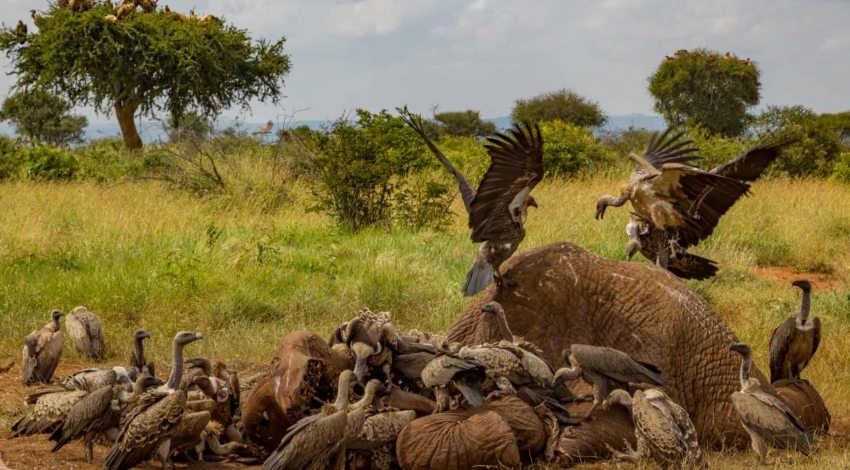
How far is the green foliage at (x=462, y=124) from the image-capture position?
40.8m

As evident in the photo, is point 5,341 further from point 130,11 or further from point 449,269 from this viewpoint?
point 130,11

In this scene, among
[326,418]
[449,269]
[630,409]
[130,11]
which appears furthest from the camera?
[130,11]

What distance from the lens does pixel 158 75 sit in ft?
97.8

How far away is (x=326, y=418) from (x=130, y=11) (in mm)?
27329

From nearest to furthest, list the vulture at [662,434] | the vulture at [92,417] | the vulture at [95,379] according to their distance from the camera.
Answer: the vulture at [662,434] < the vulture at [92,417] < the vulture at [95,379]

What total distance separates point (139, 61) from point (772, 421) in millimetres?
26327

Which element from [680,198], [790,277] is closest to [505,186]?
[680,198]

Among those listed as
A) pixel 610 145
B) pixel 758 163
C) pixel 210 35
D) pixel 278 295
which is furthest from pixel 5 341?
pixel 210 35

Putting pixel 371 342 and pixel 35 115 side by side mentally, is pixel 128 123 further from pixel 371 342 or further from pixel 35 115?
pixel 371 342

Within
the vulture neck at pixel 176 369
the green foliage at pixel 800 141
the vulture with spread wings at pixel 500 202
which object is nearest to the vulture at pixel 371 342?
the vulture neck at pixel 176 369

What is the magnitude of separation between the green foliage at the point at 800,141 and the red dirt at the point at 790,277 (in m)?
8.18

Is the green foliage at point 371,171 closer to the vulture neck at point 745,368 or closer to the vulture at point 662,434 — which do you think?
the vulture neck at point 745,368

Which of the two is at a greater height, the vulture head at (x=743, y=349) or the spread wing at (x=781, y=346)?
the vulture head at (x=743, y=349)

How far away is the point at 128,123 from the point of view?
31.2 metres
